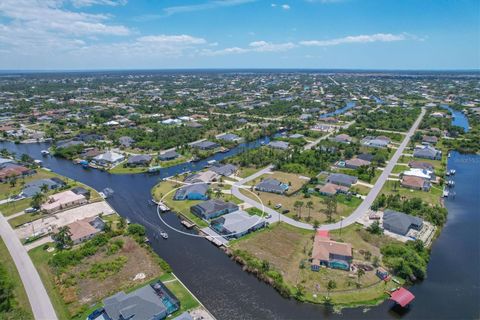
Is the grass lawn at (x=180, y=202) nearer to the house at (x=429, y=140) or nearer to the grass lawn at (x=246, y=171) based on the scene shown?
the grass lawn at (x=246, y=171)

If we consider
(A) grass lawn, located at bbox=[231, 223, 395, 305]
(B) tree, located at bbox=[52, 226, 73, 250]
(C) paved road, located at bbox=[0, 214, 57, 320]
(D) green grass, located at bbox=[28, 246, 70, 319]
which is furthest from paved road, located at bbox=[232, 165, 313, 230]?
(C) paved road, located at bbox=[0, 214, 57, 320]

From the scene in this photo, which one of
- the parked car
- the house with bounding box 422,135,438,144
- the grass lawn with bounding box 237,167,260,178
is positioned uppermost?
the house with bounding box 422,135,438,144

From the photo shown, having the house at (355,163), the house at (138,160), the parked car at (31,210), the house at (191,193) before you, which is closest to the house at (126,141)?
the house at (138,160)

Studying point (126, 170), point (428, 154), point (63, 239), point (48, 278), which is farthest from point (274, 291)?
point (428, 154)

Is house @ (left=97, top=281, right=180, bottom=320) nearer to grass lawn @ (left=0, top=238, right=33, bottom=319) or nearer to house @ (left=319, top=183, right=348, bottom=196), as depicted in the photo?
grass lawn @ (left=0, top=238, right=33, bottom=319)

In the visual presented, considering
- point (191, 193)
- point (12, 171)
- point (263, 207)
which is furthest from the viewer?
point (12, 171)

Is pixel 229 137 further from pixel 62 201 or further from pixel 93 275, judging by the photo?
pixel 93 275

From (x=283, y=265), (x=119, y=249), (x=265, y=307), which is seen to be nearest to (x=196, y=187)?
(x=119, y=249)
